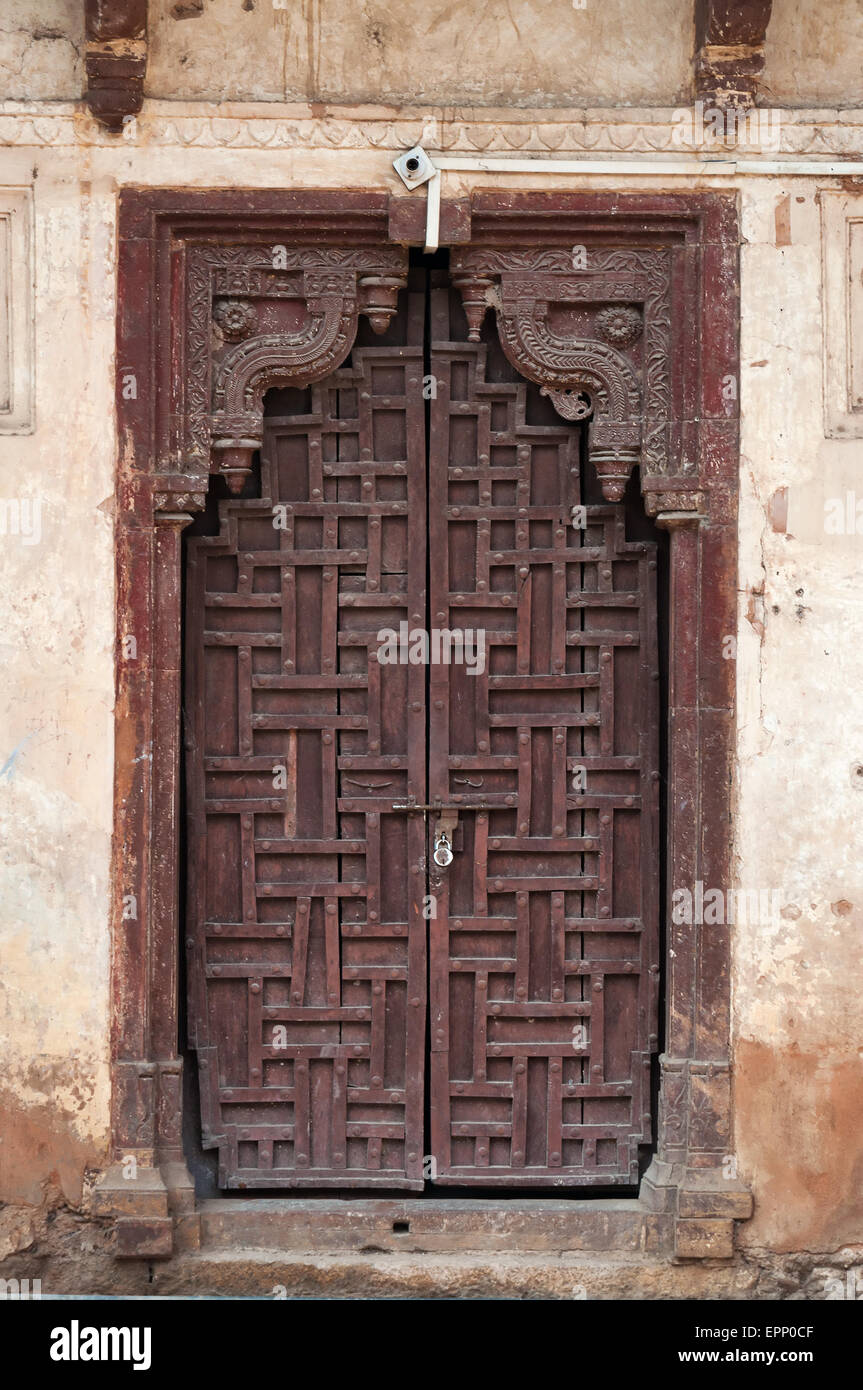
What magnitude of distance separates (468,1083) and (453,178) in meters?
3.06

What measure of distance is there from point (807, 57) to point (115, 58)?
2286 mm

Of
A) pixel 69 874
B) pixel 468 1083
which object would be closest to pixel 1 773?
pixel 69 874

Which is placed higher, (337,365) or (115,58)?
(115,58)

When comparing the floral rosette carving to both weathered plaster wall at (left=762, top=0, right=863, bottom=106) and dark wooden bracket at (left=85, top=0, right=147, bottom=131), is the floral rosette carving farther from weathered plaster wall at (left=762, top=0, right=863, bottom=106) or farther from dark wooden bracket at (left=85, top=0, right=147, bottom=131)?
dark wooden bracket at (left=85, top=0, right=147, bottom=131)

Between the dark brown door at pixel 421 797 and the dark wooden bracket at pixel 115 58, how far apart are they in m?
1.07

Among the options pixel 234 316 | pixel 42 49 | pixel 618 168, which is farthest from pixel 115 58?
pixel 618 168

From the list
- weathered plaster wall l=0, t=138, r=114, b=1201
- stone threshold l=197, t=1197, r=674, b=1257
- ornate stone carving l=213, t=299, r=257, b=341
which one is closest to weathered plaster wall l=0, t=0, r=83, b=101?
weathered plaster wall l=0, t=138, r=114, b=1201

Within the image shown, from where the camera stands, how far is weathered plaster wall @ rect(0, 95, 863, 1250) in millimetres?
4512

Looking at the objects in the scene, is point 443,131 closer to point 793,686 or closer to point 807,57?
point 807,57

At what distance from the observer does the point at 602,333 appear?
4.69 metres

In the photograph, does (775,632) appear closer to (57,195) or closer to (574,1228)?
(574,1228)

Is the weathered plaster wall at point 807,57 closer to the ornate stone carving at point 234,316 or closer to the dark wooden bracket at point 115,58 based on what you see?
the ornate stone carving at point 234,316

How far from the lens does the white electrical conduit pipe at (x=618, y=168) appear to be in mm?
4535

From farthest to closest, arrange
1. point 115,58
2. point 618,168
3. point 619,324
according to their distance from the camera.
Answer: point 619,324 < point 618,168 < point 115,58
